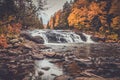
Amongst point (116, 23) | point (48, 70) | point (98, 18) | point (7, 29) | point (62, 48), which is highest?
point (98, 18)

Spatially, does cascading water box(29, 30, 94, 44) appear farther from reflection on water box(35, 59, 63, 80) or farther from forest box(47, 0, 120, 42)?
reflection on water box(35, 59, 63, 80)

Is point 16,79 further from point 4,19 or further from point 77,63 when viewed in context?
point 4,19

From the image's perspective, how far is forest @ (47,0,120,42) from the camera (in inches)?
901

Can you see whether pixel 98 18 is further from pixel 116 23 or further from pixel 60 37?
pixel 60 37

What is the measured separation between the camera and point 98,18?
26.0 meters

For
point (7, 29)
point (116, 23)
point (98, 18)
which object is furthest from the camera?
point (98, 18)

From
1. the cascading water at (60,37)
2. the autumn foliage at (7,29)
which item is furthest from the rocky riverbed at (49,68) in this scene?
the cascading water at (60,37)

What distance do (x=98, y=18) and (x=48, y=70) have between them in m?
17.3

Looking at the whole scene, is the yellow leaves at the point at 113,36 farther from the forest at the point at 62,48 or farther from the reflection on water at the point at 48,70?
the reflection on water at the point at 48,70

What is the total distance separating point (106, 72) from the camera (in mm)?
9266

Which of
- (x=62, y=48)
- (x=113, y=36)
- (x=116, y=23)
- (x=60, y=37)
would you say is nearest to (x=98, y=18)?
(x=116, y=23)

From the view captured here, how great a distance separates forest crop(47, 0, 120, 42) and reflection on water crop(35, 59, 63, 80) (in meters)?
12.3

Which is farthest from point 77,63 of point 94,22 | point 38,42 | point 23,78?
point 94,22

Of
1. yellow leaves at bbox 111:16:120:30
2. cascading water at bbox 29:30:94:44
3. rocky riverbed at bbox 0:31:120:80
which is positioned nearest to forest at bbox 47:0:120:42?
yellow leaves at bbox 111:16:120:30
